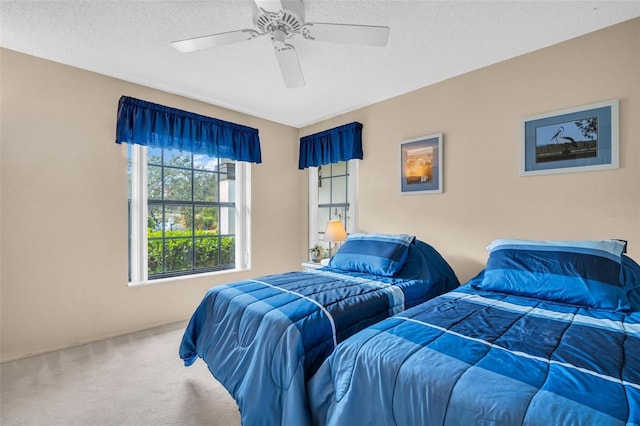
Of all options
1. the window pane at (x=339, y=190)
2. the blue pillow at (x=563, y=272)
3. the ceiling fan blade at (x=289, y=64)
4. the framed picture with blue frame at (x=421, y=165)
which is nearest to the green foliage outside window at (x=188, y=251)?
the window pane at (x=339, y=190)

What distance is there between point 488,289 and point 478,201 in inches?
40.8

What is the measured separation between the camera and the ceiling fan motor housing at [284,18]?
1.76 m

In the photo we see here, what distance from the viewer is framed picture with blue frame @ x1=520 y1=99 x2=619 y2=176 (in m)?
2.13

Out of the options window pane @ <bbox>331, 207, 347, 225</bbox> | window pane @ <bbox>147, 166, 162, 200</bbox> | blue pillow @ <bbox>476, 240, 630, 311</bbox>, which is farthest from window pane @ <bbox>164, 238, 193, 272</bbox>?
blue pillow @ <bbox>476, 240, 630, 311</bbox>

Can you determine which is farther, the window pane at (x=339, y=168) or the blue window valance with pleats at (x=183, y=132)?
the window pane at (x=339, y=168)

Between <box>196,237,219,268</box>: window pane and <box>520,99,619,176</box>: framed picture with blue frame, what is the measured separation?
3.36 meters

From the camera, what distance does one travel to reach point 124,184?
3.00 m

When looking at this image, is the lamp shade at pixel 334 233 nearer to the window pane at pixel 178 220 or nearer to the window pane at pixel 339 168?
the window pane at pixel 339 168

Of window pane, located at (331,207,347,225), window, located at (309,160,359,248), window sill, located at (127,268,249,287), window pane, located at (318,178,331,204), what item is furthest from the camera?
window pane, located at (318,178,331,204)

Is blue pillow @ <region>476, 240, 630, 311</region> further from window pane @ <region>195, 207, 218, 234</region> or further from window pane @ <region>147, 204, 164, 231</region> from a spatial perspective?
window pane @ <region>147, 204, 164, 231</region>

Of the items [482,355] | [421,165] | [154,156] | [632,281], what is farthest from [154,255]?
[632,281]

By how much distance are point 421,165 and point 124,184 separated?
3040 millimetres

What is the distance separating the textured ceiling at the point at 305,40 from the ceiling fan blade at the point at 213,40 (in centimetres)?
23

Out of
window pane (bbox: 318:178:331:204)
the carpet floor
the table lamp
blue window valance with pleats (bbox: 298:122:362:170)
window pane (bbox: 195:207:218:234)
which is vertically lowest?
the carpet floor
